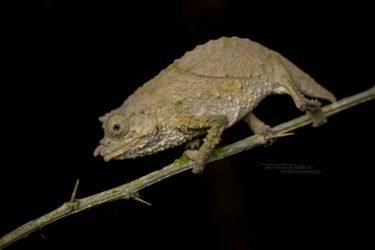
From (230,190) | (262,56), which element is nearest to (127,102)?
(262,56)

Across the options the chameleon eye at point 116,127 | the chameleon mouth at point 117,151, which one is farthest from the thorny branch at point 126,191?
the chameleon eye at point 116,127

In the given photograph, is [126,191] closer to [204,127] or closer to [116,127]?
[116,127]

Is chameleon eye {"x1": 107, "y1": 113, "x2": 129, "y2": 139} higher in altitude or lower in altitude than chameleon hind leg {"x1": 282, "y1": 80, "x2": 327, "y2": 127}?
lower

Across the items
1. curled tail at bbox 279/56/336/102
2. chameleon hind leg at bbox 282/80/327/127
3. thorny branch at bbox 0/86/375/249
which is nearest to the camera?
thorny branch at bbox 0/86/375/249

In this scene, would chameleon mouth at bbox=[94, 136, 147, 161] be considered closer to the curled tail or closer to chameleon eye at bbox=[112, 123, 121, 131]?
chameleon eye at bbox=[112, 123, 121, 131]

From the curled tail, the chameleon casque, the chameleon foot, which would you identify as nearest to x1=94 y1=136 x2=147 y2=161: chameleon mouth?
the chameleon casque

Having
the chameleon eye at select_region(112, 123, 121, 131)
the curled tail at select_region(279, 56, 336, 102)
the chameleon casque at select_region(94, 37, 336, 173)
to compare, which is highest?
the curled tail at select_region(279, 56, 336, 102)

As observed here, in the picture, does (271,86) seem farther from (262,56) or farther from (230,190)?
(230,190)
